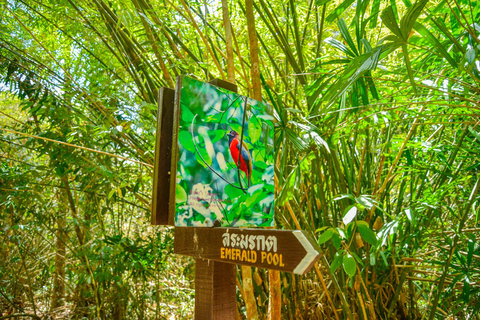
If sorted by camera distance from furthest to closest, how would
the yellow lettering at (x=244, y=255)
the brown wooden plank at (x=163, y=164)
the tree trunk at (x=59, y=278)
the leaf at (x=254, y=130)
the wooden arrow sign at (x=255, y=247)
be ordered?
the tree trunk at (x=59, y=278)
the leaf at (x=254, y=130)
the brown wooden plank at (x=163, y=164)
the yellow lettering at (x=244, y=255)
the wooden arrow sign at (x=255, y=247)

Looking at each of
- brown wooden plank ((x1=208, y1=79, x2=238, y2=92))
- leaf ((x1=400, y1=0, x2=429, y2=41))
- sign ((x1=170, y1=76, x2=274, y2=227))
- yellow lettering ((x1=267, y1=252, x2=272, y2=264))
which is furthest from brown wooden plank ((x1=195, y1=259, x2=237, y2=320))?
leaf ((x1=400, y1=0, x2=429, y2=41))

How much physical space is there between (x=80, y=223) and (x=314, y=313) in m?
1.65

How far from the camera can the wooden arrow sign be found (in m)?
0.71

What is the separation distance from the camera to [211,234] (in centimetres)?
92

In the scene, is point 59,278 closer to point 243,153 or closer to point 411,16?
point 243,153

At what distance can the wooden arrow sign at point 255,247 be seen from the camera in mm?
712

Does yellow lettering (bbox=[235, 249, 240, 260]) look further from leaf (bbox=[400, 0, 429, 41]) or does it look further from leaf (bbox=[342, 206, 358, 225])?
leaf (bbox=[400, 0, 429, 41])

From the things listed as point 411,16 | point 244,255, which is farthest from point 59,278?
point 411,16

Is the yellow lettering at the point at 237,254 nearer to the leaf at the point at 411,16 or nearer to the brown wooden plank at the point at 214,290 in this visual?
the brown wooden plank at the point at 214,290

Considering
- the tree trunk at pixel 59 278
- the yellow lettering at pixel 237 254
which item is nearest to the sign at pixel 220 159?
the yellow lettering at pixel 237 254

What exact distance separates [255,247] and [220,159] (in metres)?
0.28

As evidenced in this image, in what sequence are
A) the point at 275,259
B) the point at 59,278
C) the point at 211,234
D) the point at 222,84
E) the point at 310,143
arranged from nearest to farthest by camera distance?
1. the point at 275,259
2. the point at 211,234
3. the point at 222,84
4. the point at 310,143
5. the point at 59,278

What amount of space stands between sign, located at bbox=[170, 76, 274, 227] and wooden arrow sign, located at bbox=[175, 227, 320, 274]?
0.06m

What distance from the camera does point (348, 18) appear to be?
8.11 feet
